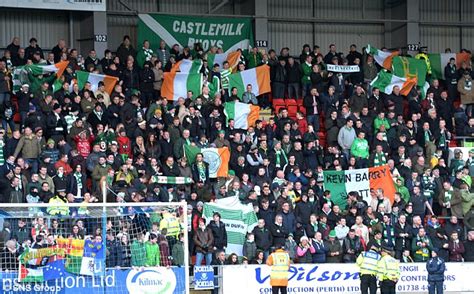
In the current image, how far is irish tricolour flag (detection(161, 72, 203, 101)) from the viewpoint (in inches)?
1357

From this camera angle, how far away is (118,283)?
2392 centimetres

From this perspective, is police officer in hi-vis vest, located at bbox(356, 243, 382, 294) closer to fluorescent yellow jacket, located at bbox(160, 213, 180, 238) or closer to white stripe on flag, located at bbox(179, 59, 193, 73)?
fluorescent yellow jacket, located at bbox(160, 213, 180, 238)

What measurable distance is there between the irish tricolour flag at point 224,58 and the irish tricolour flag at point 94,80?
4.14m

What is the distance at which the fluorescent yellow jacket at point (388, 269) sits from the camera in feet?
89.3

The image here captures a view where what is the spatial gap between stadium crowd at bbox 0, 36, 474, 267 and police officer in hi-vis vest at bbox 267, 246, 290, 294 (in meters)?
1.69

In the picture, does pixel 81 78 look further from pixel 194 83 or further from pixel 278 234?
pixel 278 234

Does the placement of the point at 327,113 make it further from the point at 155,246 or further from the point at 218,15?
the point at 155,246

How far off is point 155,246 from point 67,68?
29.4 ft

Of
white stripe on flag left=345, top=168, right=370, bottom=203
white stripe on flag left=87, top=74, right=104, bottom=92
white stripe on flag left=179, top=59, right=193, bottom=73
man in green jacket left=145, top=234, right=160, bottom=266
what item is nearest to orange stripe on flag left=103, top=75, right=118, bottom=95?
white stripe on flag left=87, top=74, right=104, bottom=92

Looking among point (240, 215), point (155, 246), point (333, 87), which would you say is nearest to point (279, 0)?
point (333, 87)

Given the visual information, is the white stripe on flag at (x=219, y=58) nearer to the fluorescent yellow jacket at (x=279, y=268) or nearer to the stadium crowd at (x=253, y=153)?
the stadium crowd at (x=253, y=153)

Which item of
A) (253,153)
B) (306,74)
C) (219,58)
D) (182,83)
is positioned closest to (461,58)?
(306,74)

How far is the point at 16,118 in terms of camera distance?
31.0 m

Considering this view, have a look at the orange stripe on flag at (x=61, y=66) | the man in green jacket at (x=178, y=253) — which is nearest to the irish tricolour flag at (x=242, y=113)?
the orange stripe on flag at (x=61, y=66)
